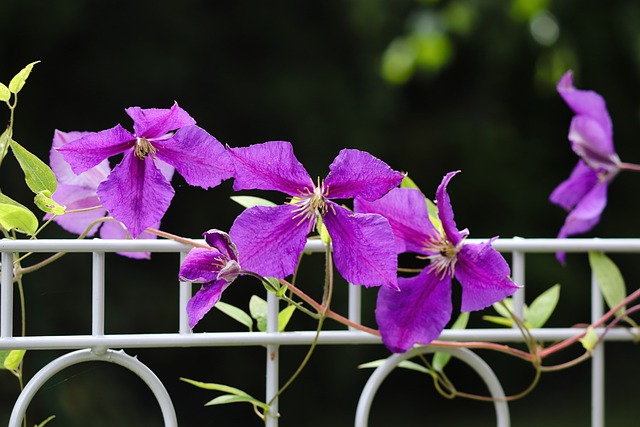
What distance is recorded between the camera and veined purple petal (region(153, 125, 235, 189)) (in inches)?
21.4

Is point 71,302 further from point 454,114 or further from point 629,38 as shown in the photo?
point 629,38

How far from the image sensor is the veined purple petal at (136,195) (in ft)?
1.75

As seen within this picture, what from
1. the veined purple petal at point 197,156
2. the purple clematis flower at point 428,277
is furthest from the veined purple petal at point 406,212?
the veined purple petal at point 197,156

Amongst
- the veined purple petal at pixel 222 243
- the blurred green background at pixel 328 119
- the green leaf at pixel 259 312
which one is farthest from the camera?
the blurred green background at pixel 328 119

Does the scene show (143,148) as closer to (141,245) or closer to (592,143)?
(141,245)

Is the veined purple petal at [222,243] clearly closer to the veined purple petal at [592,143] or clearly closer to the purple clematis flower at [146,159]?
the purple clematis flower at [146,159]

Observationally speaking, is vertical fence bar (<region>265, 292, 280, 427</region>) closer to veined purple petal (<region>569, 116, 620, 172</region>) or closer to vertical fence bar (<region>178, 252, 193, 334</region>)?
vertical fence bar (<region>178, 252, 193, 334</region>)

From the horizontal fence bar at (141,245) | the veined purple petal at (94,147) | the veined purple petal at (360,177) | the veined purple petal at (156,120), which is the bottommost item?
the horizontal fence bar at (141,245)

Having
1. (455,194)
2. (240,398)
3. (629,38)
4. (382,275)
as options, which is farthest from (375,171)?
(455,194)

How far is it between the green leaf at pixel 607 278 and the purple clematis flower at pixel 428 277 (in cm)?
14

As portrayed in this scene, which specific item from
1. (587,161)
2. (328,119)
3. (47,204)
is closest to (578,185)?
(587,161)

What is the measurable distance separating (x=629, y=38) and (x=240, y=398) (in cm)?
273

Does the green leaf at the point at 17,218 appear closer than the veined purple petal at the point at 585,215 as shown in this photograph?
Yes

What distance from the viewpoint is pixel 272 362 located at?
0.61m
